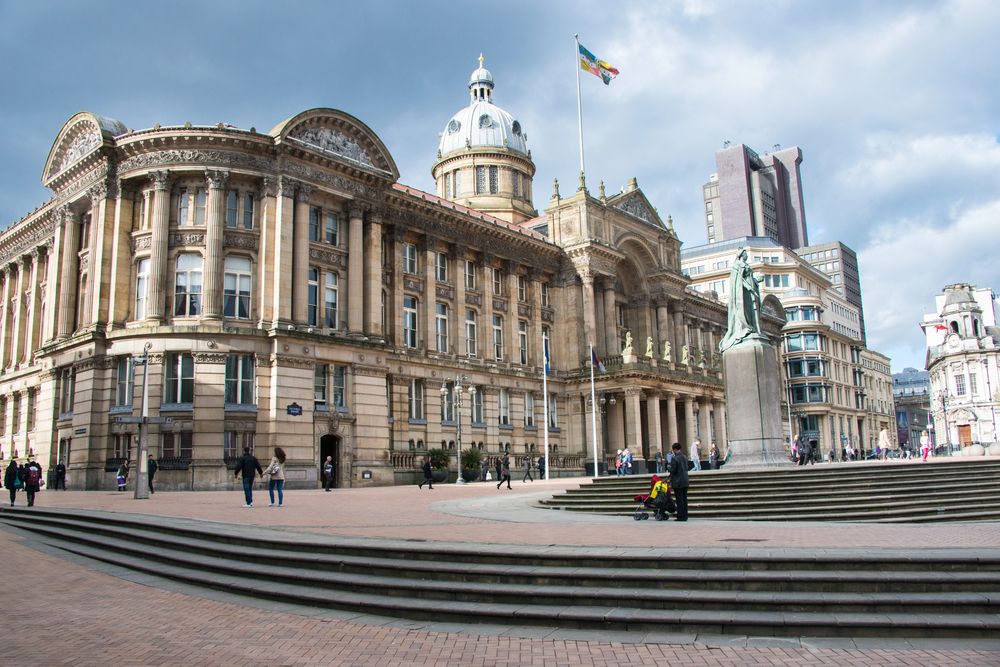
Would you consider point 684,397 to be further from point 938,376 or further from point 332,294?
point 938,376

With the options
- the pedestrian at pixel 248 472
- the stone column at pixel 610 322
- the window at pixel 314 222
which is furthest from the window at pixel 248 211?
the stone column at pixel 610 322

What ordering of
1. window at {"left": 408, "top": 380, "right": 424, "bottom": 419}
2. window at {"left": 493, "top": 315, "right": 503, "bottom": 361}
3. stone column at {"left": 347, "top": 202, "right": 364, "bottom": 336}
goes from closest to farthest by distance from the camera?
1. stone column at {"left": 347, "top": 202, "right": 364, "bottom": 336}
2. window at {"left": 408, "top": 380, "right": 424, "bottom": 419}
3. window at {"left": 493, "top": 315, "right": 503, "bottom": 361}

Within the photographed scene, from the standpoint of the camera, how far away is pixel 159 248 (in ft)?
134

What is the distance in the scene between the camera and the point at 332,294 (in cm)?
4553

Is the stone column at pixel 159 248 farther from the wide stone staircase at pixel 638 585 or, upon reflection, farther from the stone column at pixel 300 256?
the wide stone staircase at pixel 638 585

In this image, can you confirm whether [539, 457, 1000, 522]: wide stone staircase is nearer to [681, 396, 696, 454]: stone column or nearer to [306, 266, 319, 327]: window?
[306, 266, 319, 327]: window

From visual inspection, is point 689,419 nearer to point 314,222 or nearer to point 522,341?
point 522,341

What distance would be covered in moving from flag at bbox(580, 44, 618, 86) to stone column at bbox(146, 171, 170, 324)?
30052mm

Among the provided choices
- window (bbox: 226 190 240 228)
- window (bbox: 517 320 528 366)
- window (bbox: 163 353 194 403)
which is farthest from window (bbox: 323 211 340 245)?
window (bbox: 517 320 528 366)

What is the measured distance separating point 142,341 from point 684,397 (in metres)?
43.3

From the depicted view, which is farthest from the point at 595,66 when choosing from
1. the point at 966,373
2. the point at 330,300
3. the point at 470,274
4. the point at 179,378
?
the point at 966,373

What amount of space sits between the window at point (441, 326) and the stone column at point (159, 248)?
727 inches

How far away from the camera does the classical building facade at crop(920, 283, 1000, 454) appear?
96.1 meters

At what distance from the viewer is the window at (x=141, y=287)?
41406 millimetres
